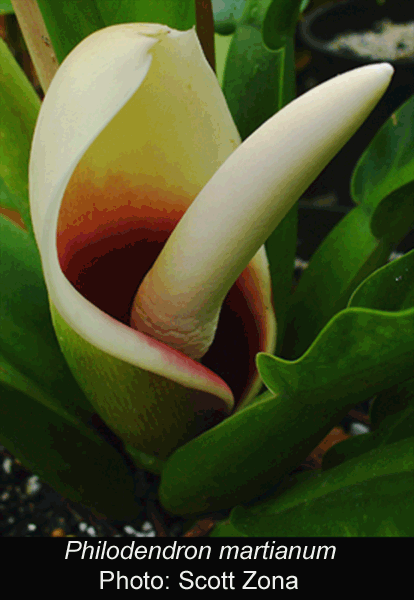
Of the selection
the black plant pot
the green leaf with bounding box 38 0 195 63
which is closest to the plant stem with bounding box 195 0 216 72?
the green leaf with bounding box 38 0 195 63

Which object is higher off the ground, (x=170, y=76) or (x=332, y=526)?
(x=170, y=76)

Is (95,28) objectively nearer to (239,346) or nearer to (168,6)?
(168,6)

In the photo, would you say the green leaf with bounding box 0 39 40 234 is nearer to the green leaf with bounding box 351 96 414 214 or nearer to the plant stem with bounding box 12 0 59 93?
the plant stem with bounding box 12 0 59 93

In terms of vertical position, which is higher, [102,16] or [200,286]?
[102,16]

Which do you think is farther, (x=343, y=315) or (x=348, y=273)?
(x=348, y=273)

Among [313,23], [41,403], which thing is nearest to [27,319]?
[41,403]

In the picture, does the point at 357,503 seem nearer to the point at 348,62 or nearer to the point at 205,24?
the point at 205,24

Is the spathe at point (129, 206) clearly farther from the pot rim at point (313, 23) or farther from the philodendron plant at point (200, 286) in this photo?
the pot rim at point (313, 23)

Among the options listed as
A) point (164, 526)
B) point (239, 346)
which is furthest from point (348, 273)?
point (164, 526)
